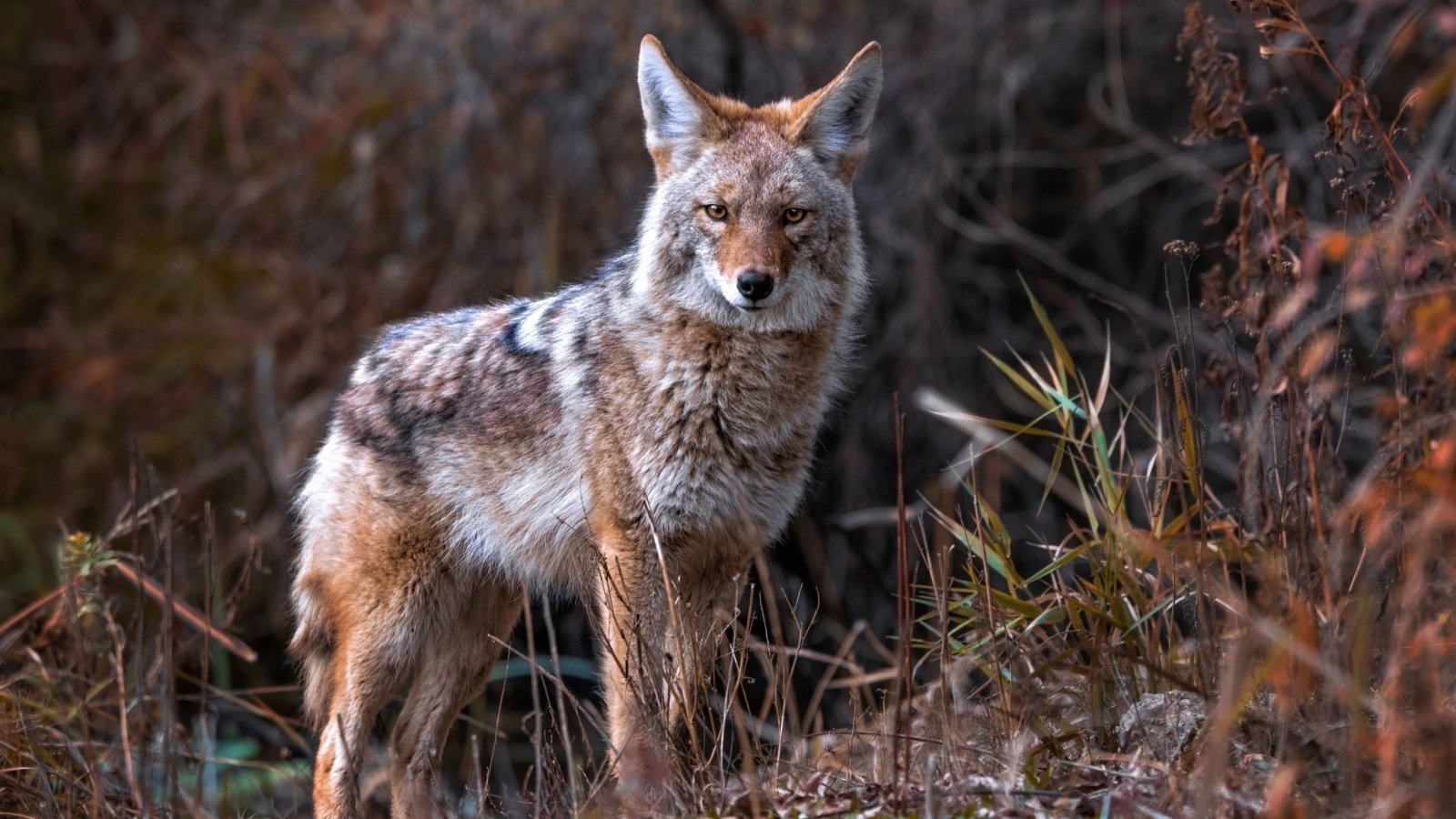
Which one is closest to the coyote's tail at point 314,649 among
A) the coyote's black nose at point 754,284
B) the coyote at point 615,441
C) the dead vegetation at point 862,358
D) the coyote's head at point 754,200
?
the coyote at point 615,441

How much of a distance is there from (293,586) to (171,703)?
2047 millimetres

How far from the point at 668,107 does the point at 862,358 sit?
393 centimetres

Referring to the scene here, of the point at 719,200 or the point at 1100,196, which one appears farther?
the point at 1100,196

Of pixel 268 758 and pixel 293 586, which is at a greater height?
pixel 293 586

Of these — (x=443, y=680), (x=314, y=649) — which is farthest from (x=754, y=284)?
(x=314, y=649)

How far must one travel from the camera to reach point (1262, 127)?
9977 millimetres

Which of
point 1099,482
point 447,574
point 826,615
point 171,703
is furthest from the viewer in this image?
point 826,615

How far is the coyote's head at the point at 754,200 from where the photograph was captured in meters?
4.65

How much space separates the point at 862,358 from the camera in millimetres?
8758

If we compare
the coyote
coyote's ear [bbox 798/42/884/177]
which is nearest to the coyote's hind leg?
the coyote

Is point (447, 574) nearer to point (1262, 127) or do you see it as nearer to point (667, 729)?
point (667, 729)

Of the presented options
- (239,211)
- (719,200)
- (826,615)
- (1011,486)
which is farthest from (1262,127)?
(239,211)

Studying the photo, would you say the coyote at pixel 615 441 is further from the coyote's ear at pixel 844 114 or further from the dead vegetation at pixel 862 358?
the dead vegetation at pixel 862 358

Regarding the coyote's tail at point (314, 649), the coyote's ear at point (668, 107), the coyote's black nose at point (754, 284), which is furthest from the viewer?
the coyote's tail at point (314, 649)
